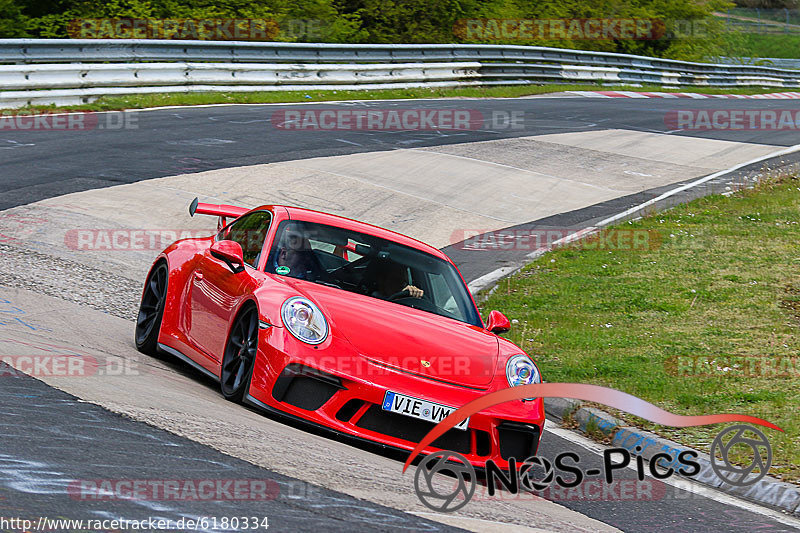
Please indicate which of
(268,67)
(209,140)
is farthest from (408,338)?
(268,67)

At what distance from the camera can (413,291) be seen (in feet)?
23.2

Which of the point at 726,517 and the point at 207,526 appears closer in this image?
the point at 207,526

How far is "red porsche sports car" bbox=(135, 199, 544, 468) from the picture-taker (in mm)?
5711

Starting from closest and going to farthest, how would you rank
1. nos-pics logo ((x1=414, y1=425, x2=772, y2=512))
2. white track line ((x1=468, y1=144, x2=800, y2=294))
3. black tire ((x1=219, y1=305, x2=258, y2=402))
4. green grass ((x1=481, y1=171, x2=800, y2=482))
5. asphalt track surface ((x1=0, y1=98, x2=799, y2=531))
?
asphalt track surface ((x1=0, y1=98, x2=799, y2=531)) → nos-pics logo ((x1=414, y1=425, x2=772, y2=512)) → black tire ((x1=219, y1=305, x2=258, y2=402)) → green grass ((x1=481, y1=171, x2=800, y2=482)) → white track line ((x1=468, y1=144, x2=800, y2=294))

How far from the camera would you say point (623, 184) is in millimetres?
18734

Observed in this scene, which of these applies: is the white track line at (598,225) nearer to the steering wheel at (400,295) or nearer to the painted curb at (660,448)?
the painted curb at (660,448)

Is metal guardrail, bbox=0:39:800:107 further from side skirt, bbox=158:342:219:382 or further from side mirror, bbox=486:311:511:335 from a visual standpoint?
side mirror, bbox=486:311:511:335

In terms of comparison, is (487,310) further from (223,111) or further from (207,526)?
(223,111)

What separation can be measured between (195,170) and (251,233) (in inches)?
318

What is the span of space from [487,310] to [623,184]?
8621 millimetres

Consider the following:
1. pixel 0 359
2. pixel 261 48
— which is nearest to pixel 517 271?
pixel 0 359

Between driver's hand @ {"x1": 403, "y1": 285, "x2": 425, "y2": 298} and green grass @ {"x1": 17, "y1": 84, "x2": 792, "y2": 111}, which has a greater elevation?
green grass @ {"x1": 17, "y1": 84, "x2": 792, "y2": 111}

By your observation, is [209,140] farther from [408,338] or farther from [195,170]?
[408,338]

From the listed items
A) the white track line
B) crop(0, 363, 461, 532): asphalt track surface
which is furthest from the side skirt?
the white track line
